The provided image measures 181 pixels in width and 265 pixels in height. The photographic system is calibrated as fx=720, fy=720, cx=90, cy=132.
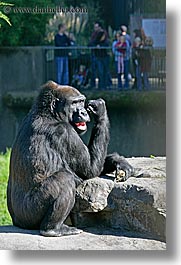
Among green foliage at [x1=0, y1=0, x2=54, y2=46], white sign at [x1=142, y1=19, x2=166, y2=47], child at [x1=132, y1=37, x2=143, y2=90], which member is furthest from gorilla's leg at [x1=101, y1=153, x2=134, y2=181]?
child at [x1=132, y1=37, x2=143, y2=90]

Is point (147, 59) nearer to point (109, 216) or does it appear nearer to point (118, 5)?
point (118, 5)

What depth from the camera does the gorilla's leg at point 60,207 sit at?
3611mm

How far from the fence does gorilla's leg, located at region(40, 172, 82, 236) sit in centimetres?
225

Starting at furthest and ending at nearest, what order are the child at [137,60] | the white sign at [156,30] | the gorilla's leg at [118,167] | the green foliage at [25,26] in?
1. the child at [137,60]
2. the white sign at [156,30]
3. the green foliage at [25,26]
4. the gorilla's leg at [118,167]

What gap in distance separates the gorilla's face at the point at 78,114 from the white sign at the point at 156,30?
1.78 m

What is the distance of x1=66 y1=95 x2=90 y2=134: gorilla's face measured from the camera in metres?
3.73

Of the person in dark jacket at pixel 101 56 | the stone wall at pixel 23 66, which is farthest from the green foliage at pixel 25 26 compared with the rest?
the person in dark jacket at pixel 101 56

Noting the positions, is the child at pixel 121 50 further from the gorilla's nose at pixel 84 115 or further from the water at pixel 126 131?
the gorilla's nose at pixel 84 115

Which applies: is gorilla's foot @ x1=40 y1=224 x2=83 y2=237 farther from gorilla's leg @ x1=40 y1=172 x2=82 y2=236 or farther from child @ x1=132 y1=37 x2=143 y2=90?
child @ x1=132 y1=37 x2=143 y2=90

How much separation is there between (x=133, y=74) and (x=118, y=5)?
0.71 meters

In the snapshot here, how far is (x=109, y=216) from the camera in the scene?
3863mm

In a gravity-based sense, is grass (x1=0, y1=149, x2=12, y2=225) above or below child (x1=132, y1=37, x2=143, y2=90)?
below

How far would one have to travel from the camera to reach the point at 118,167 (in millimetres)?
3867

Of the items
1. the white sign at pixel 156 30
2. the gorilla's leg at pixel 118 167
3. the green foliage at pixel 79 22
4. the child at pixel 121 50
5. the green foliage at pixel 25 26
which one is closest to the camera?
the gorilla's leg at pixel 118 167
